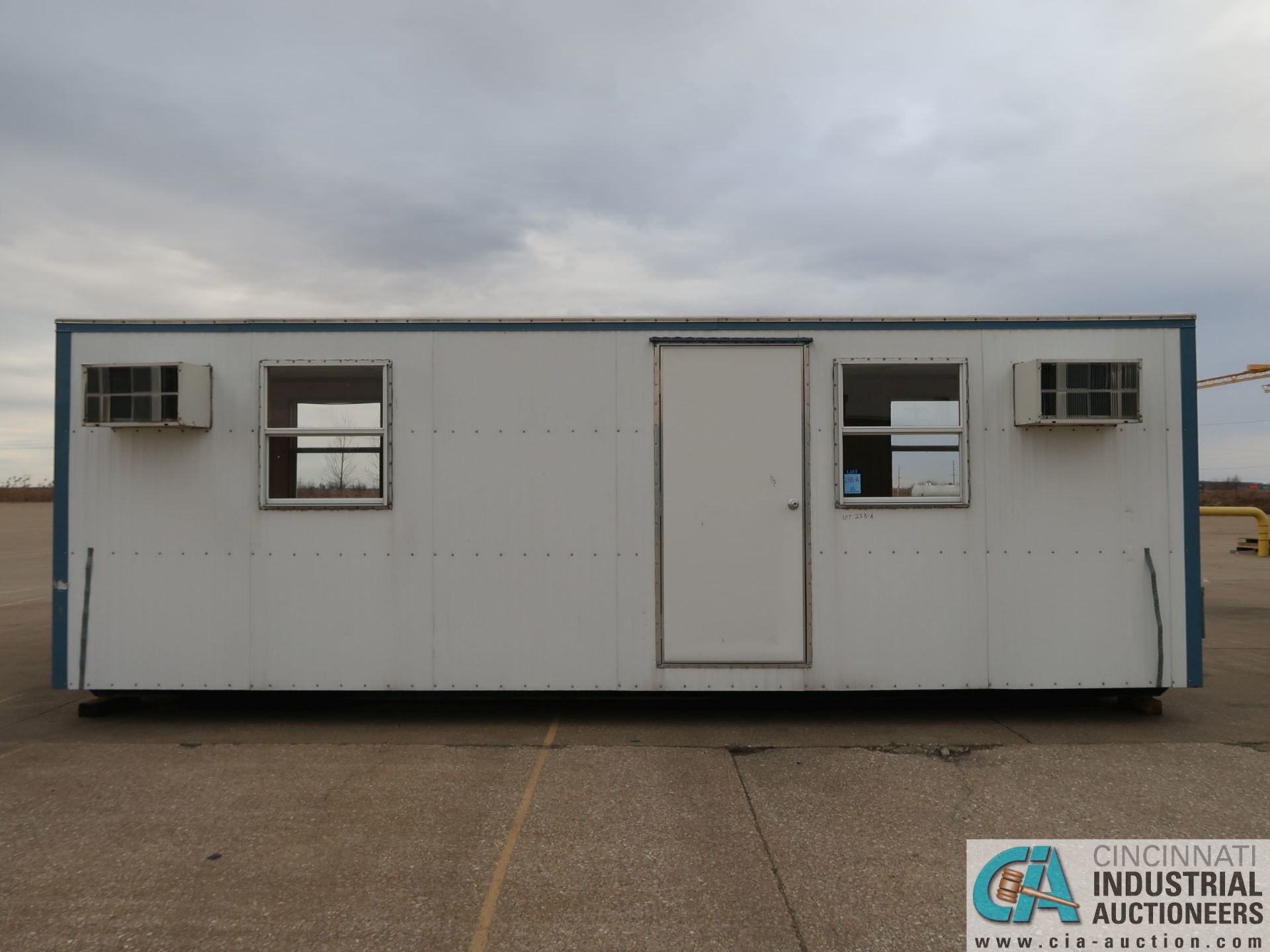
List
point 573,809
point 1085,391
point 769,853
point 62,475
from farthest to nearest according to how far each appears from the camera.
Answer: point 62,475 → point 1085,391 → point 573,809 → point 769,853

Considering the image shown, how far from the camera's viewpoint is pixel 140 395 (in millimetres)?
5246

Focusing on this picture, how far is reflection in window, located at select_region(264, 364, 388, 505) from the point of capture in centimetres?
538

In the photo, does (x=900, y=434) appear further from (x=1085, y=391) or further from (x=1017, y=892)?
(x=1017, y=892)

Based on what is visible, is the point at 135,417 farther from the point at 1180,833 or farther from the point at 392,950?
the point at 1180,833

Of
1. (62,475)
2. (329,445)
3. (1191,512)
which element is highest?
(329,445)

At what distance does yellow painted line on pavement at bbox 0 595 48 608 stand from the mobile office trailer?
25.9 feet

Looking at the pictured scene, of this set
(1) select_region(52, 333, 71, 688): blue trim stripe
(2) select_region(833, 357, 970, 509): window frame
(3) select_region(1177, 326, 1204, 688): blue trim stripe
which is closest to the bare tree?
(1) select_region(52, 333, 71, 688): blue trim stripe

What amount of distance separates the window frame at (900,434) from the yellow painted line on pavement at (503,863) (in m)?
2.72

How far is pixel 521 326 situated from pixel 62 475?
139 inches

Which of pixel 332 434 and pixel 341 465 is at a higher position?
pixel 332 434

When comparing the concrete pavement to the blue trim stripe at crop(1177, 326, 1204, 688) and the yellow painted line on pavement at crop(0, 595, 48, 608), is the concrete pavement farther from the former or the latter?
the yellow painted line on pavement at crop(0, 595, 48, 608)

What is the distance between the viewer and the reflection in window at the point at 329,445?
5.38 metres
